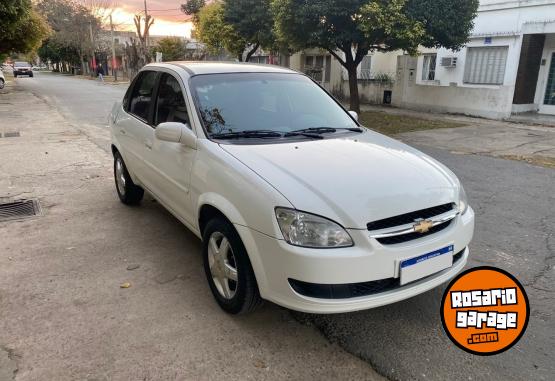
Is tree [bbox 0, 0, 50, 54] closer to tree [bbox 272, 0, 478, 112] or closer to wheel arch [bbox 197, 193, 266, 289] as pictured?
tree [bbox 272, 0, 478, 112]

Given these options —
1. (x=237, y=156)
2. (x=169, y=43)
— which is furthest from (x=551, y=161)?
(x=169, y=43)

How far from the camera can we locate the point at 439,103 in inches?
663

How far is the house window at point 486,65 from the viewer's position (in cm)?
1492

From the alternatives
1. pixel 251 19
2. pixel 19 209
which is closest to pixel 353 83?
pixel 251 19

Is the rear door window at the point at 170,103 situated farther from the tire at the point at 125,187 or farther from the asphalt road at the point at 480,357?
the asphalt road at the point at 480,357

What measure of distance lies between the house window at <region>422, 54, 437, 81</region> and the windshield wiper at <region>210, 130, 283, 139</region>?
1584 centimetres

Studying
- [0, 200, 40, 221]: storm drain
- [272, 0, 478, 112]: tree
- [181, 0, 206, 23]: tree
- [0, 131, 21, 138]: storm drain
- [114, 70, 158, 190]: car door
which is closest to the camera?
[114, 70, 158, 190]: car door

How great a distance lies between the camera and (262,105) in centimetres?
377

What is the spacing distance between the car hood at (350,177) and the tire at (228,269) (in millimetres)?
475

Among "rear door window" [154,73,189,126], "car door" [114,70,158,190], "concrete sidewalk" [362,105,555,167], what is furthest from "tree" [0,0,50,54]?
"rear door window" [154,73,189,126]

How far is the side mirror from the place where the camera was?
11.1ft

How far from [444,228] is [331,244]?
846 millimetres

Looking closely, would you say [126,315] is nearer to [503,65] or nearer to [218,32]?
[503,65]

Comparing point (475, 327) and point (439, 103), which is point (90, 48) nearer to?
point (439, 103)
